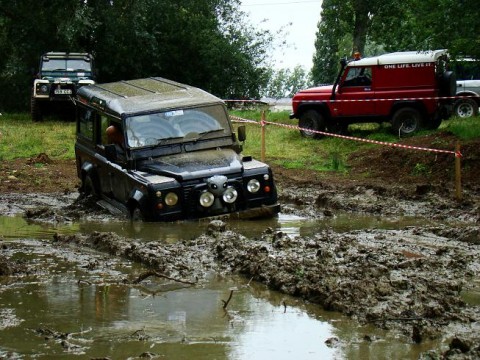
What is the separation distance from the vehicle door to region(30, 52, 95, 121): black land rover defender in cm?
913

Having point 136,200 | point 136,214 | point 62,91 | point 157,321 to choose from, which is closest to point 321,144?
point 62,91

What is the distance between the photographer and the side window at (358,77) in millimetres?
22484

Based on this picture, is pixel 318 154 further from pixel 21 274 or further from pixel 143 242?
pixel 21 274

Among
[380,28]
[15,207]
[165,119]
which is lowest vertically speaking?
[15,207]

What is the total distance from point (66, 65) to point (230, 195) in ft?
62.5

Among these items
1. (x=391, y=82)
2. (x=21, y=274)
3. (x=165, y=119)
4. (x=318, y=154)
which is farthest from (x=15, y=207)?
(x=391, y=82)

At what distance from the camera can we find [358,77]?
22.6 meters

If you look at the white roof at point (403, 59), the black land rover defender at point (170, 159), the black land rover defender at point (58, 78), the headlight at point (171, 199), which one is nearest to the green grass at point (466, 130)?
the white roof at point (403, 59)

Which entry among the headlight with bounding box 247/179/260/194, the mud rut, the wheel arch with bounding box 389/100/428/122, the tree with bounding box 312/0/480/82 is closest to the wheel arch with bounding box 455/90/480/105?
the tree with bounding box 312/0/480/82

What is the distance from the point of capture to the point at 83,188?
14.5 meters

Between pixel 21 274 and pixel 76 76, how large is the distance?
20.7 metres

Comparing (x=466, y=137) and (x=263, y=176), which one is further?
(x=466, y=137)

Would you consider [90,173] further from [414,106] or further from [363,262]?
[414,106]

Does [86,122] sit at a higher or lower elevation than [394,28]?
lower
